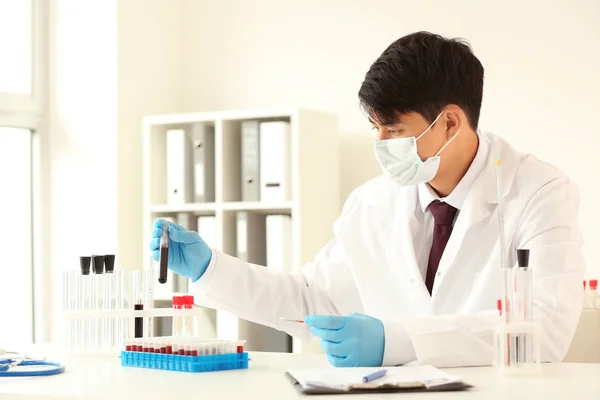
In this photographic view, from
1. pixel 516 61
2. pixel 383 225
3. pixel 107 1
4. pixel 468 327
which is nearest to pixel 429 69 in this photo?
pixel 383 225

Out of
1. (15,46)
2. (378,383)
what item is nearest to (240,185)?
(15,46)

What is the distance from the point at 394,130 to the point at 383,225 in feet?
0.79

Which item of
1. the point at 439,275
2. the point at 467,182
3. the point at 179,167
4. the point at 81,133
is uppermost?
the point at 81,133

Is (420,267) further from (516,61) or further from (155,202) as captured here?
(155,202)

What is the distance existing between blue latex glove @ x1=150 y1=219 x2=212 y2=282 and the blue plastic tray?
1.20ft

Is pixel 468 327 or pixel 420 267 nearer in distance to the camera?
pixel 468 327

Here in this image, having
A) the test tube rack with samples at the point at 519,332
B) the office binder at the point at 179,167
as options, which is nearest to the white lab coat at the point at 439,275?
the test tube rack with samples at the point at 519,332

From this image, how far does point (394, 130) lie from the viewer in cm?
206

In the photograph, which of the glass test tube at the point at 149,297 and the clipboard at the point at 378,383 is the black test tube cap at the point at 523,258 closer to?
the clipboard at the point at 378,383

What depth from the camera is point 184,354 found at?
4.95ft

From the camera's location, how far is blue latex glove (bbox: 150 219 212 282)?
1.90m

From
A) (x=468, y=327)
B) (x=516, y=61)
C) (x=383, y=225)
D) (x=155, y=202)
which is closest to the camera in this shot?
(x=468, y=327)

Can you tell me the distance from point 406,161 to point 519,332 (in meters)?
0.73

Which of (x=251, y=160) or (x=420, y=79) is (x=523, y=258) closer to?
(x=420, y=79)
